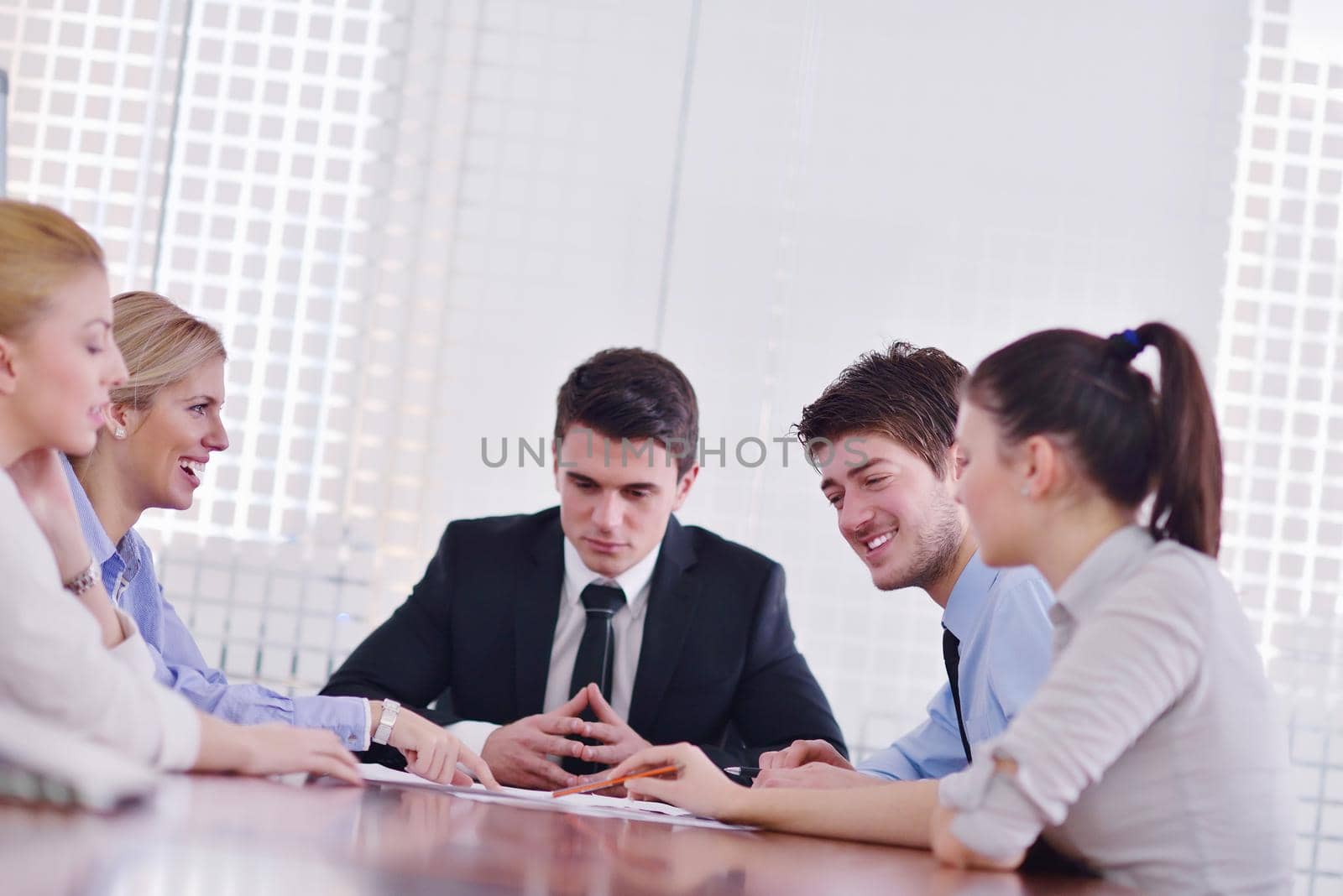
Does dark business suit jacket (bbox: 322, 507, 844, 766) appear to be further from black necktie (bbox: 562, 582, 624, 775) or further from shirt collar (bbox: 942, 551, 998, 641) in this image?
shirt collar (bbox: 942, 551, 998, 641)

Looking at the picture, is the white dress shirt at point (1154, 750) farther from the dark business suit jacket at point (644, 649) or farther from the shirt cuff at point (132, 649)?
the dark business suit jacket at point (644, 649)

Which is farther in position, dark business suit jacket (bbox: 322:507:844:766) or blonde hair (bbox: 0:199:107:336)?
dark business suit jacket (bbox: 322:507:844:766)

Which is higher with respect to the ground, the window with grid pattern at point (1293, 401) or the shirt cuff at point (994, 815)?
the window with grid pattern at point (1293, 401)

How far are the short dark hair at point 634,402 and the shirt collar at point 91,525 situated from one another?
38.1 inches

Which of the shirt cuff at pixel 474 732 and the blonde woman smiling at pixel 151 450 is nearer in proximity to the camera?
the blonde woman smiling at pixel 151 450

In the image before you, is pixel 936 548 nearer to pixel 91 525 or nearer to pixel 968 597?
pixel 968 597

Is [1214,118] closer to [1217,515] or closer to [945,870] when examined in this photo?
[1217,515]

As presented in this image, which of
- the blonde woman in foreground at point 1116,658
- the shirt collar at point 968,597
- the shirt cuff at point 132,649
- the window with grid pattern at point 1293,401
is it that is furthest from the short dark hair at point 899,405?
the window with grid pattern at point 1293,401

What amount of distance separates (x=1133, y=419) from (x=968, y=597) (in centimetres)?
79

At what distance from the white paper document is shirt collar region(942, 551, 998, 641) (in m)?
0.58

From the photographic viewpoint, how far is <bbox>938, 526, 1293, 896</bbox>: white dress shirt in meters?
1.13

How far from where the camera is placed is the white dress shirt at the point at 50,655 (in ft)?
3.52

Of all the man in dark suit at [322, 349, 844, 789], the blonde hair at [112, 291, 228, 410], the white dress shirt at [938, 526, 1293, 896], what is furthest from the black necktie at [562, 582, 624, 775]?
the white dress shirt at [938, 526, 1293, 896]

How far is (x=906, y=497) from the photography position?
2174 mm
